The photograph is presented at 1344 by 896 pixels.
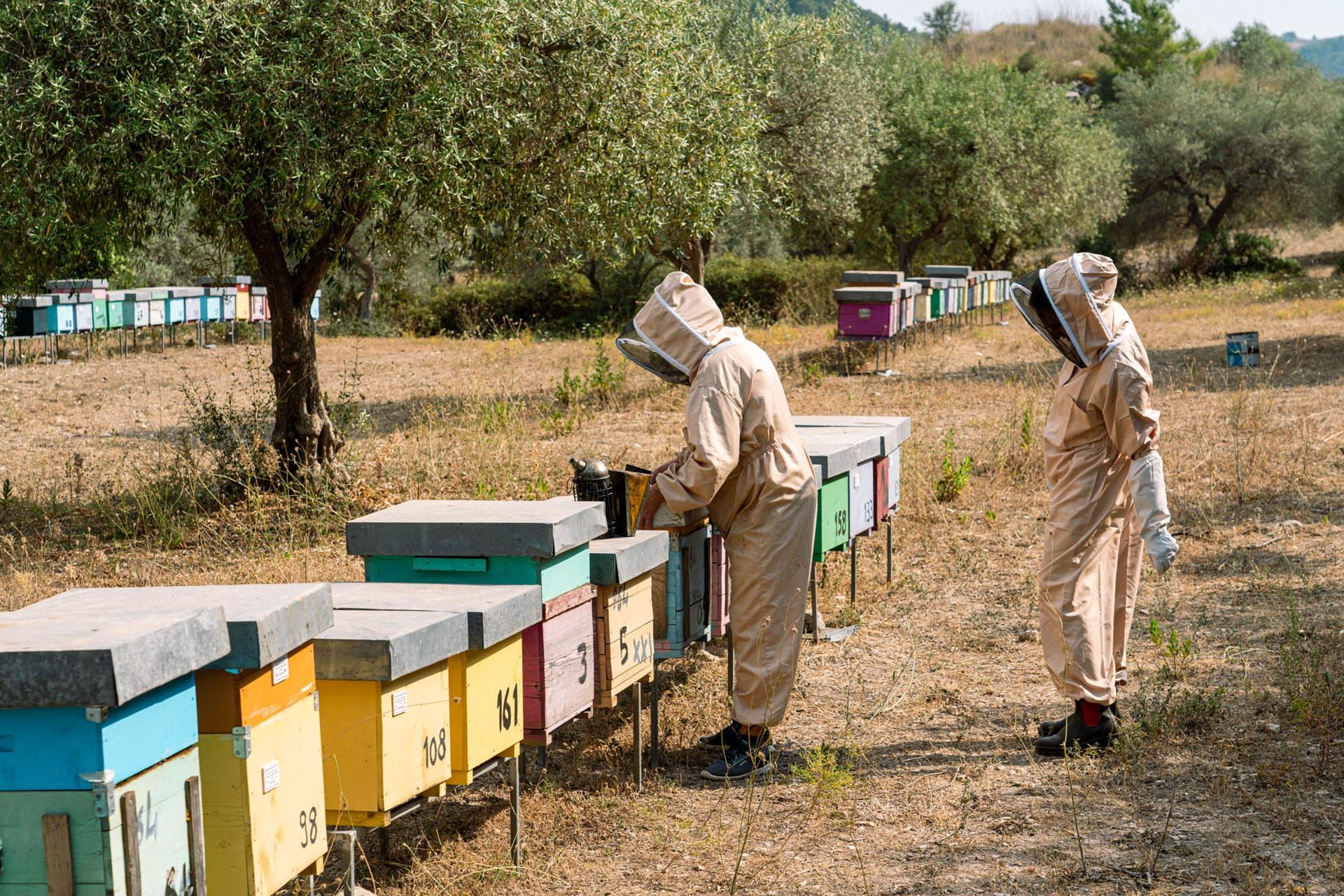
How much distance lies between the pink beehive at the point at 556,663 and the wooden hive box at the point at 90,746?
1499mm

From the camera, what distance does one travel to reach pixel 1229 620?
22.3ft

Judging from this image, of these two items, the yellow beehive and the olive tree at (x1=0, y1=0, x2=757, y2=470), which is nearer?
the yellow beehive

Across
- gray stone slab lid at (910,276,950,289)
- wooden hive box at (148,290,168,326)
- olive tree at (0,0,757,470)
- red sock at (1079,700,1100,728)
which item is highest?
olive tree at (0,0,757,470)

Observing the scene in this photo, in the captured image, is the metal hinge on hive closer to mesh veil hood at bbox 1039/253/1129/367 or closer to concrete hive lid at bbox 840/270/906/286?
mesh veil hood at bbox 1039/253/1129/367

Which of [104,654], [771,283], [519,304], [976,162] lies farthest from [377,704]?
[519,304]

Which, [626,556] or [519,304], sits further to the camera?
[519,304]

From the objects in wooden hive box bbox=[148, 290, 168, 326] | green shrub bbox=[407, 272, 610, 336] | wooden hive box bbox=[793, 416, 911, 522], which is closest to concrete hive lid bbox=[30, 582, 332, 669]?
wooden hive box bbox=[793, 416, 911, 522]

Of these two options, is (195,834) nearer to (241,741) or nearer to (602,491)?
(241,741)

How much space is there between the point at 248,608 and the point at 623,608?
72.3 inches

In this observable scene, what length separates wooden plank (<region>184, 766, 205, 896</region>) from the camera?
106 inches

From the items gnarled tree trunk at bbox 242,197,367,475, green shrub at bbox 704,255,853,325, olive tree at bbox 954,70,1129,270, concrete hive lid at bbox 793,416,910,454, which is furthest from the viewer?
green shrub at bbox 704,255,853,325

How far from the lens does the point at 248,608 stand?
2863mm

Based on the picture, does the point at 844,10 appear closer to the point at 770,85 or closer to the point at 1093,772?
the point at 770,85

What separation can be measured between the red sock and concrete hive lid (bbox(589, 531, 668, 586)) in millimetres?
1850
